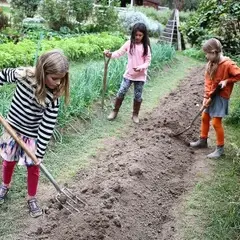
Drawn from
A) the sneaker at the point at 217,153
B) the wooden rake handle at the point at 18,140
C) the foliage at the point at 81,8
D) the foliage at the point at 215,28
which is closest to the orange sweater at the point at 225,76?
the sneaker at the point at 217,153

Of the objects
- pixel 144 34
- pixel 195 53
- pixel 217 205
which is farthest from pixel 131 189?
pixel 195 53

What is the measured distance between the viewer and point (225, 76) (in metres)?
4.91

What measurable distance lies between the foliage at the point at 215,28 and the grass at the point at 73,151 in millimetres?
4141

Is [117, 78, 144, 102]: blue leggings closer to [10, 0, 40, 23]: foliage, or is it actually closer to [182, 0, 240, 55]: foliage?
[182, 0, 240, 55]: foliage

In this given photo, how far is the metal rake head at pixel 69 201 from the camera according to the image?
11.2ft

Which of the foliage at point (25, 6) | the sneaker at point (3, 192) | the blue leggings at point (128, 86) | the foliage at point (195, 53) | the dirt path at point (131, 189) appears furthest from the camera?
the foliage at point (25, 6)

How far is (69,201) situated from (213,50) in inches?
96.9

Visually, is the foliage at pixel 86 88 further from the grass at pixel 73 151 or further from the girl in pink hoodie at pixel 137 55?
the girl in pink hoodie at pixel 137 55

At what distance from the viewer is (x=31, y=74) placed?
3.13 metres

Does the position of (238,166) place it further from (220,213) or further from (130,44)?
(130,44)

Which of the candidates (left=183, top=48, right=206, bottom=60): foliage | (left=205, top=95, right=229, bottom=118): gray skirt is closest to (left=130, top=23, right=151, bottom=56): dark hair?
(left=205, top=95, right=229, bottom=118): gray skirt

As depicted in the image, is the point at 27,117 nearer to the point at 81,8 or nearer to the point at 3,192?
the point at 3,192

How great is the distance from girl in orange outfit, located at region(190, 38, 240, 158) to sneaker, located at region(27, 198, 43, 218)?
251 cm

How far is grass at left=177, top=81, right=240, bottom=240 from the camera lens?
3.44 metres
